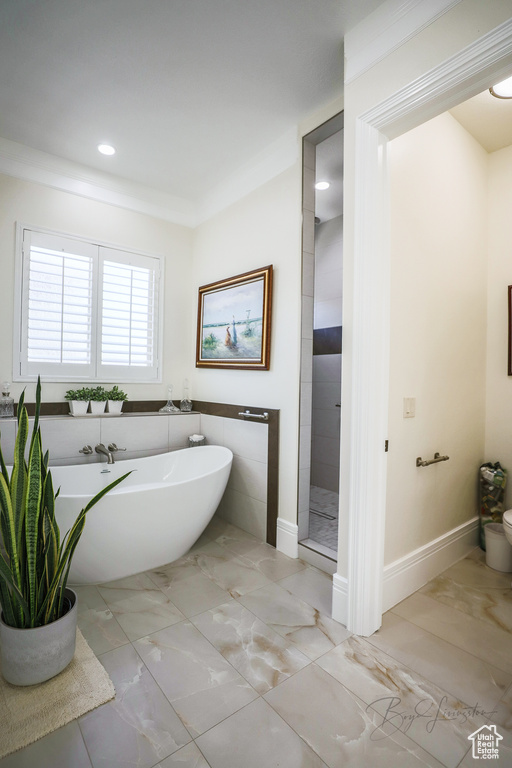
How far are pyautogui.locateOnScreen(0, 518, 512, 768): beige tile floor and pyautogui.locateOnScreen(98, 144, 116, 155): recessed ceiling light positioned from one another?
292cm

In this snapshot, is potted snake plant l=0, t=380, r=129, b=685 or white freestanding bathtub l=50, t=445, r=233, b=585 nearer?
potted snake plant l=0, t=380, r=129, b=685

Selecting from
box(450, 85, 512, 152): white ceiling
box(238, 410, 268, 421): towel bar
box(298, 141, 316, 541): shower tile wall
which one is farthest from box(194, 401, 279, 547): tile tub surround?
box(450, 85, 512, 152): white ceiling

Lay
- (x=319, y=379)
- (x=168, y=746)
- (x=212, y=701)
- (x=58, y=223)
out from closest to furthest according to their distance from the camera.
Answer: (x=168, y=746) → (x=212, y=701) → (x=58, y=223) → (x=319, y=379)

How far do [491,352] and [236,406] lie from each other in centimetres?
192

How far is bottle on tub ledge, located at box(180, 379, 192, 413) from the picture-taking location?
3521 mm

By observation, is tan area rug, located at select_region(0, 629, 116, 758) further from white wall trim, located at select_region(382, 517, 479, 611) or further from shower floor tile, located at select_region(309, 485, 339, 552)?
shower floor tile, located at select_region(309, 485, 339, 552)

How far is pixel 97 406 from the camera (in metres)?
2.95

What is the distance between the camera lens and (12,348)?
2771 mm

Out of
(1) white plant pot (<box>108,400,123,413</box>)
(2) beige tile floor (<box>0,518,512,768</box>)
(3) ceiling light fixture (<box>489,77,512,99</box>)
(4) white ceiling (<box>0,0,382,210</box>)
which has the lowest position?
(2) beige tile floor (<box>0,518,512,768</box>)

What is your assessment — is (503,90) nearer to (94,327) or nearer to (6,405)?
(94,327)

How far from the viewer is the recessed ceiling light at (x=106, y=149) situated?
2729 millimetres

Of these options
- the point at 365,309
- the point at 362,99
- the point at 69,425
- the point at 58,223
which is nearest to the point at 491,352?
the point at 365,309

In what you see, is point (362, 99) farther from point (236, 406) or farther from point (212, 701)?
point (212, 701)

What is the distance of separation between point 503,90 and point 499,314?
1328mm
